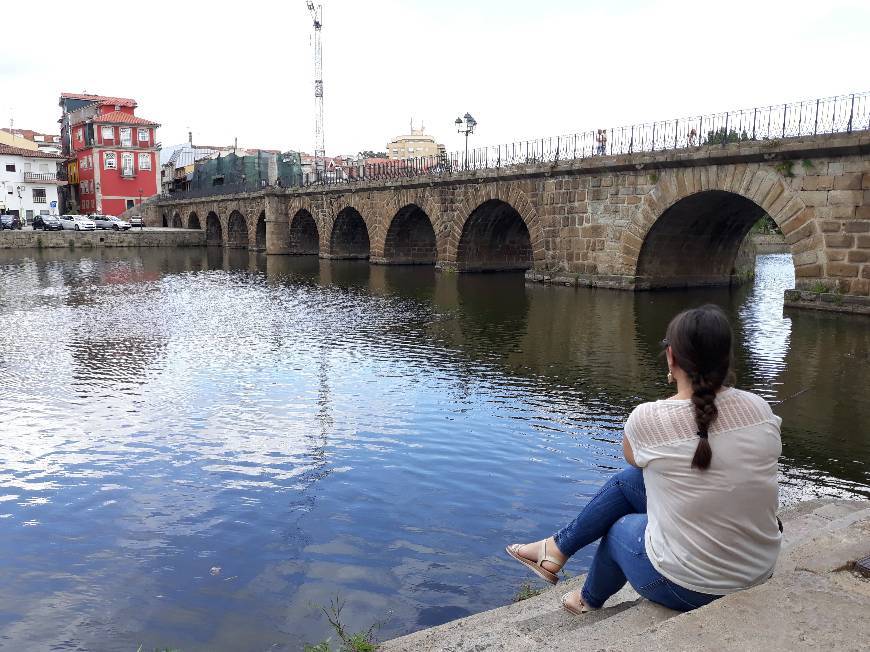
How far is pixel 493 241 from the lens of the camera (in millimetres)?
28828

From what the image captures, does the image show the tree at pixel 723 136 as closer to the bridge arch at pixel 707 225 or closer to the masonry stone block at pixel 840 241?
the bridge arch at pixel 707 225

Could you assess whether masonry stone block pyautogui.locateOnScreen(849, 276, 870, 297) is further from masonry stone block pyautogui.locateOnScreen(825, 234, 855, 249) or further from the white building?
the white building

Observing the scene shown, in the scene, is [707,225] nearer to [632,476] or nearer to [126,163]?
[632,476]

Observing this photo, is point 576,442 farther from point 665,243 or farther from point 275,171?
point 275,171

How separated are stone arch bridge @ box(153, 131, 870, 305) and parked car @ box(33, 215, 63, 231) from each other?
25637 millimetres

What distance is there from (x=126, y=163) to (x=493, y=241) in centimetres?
5174

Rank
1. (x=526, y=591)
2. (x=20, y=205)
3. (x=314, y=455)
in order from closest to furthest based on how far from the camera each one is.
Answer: (x=526, y=591) → (x=314, y=455) → (x=20, y=205)

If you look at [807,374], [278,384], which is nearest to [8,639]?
[278,384]

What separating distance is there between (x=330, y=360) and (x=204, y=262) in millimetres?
28438

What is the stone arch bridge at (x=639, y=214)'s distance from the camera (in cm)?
1515

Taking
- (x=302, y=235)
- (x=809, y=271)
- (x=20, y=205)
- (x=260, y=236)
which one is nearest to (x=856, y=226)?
(x=809, y=271)

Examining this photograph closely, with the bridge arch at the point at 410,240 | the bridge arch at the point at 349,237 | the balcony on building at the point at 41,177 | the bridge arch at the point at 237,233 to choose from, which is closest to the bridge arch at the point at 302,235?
the bridge arch at the point at 349,237

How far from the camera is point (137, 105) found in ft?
238

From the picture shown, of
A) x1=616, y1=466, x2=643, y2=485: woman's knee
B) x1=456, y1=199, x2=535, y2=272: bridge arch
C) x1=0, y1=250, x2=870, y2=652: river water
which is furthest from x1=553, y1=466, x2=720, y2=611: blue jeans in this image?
x1=456, y1=199, x2=535, y2=272: bridge arch
